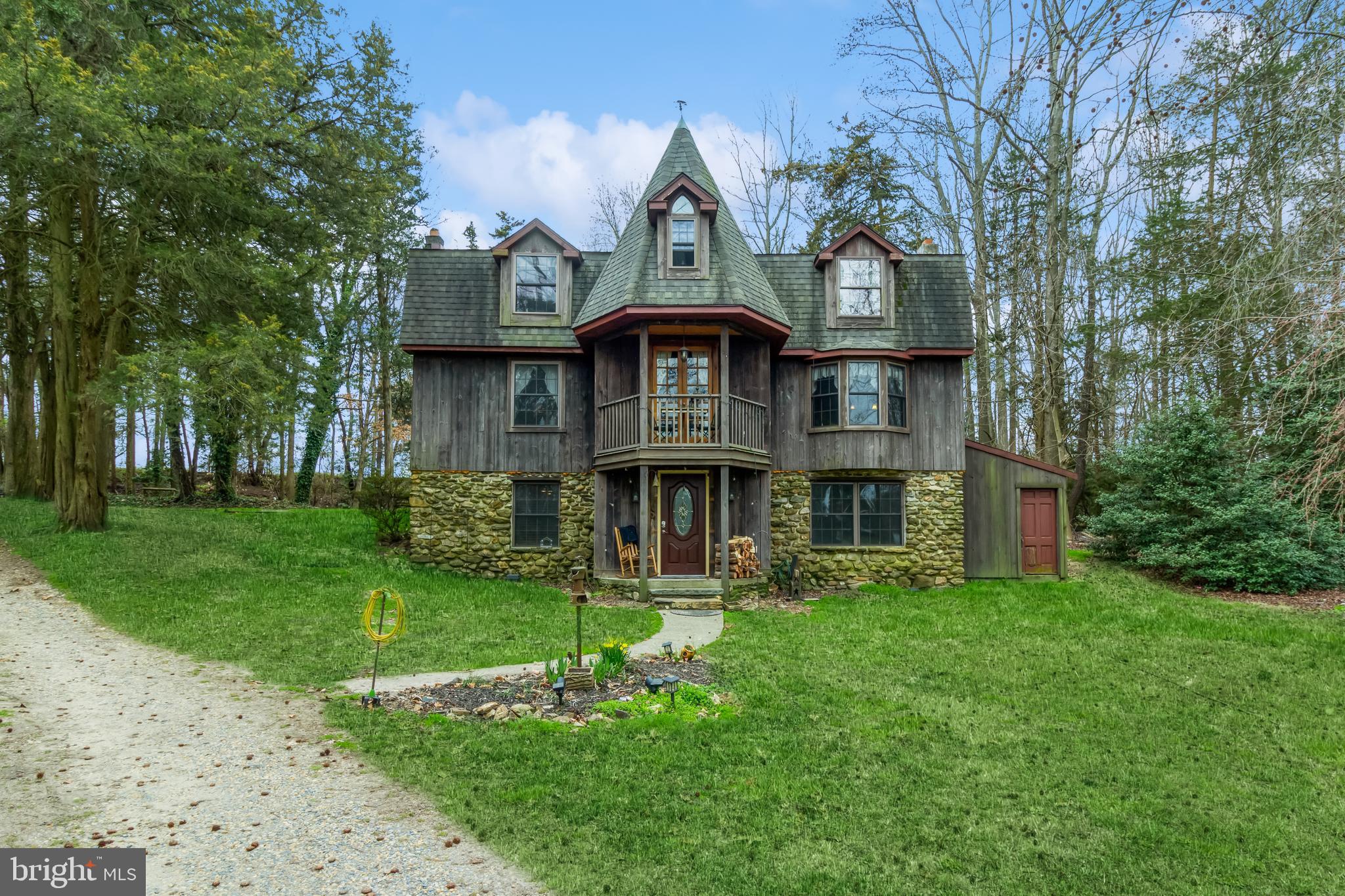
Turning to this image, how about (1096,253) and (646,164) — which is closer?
(1096,253)

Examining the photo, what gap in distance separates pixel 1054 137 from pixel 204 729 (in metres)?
21.5

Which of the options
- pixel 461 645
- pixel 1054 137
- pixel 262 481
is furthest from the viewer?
pixel 262 481

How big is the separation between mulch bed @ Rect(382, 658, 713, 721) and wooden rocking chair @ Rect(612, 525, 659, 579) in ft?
21.8

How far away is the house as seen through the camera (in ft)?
50.9

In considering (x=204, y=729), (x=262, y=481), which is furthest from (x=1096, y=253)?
(x=262, y=481)

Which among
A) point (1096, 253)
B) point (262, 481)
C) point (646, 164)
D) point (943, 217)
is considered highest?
point (646, 164)

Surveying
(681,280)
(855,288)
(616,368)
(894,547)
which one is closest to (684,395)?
(616,368)

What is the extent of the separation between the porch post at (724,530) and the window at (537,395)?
4135mm

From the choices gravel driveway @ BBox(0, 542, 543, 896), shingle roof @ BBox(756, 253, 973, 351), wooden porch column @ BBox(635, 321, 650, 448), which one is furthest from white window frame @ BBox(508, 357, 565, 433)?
gravel driveway @ BBox(0, 542, 543, 896)

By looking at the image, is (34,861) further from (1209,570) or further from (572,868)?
(1209,570)

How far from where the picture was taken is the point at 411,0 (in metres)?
11.6

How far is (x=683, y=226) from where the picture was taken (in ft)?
50.5

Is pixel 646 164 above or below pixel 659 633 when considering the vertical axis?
above

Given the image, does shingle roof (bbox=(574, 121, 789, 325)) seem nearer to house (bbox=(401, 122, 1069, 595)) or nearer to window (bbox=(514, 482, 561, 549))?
house (bbox=(401, 122, 1069, 595))
